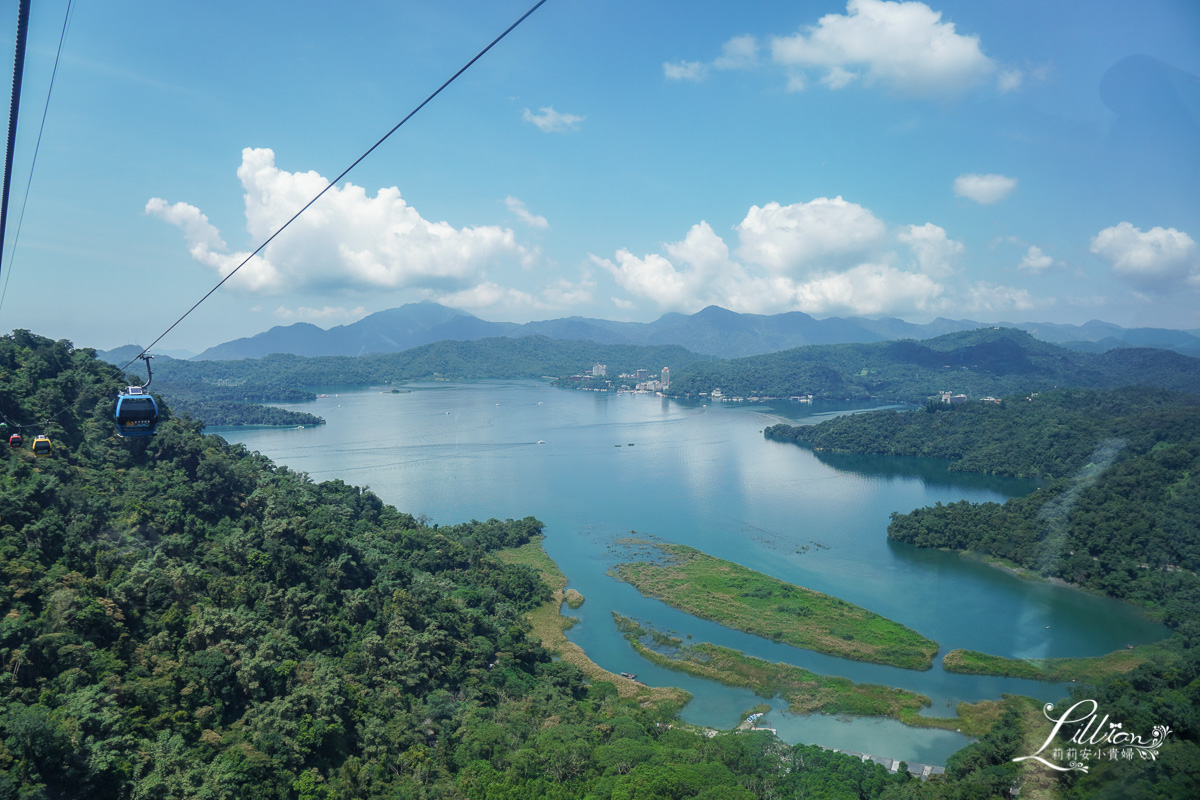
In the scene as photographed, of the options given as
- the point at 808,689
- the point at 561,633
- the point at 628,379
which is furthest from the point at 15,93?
the point at 628,379

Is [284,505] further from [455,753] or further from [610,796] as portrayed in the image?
[610,796]

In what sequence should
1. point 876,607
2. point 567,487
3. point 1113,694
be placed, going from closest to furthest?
point 1113,694
point 876,607
point 567,487

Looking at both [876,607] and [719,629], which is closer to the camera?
[719,629]

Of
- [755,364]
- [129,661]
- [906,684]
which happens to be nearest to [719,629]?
[906,684]

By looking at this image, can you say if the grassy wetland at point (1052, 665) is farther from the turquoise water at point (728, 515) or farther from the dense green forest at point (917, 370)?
the dense green forest at point (917, 370)

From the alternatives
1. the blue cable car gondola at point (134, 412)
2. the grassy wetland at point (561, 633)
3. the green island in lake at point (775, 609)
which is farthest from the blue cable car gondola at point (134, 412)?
the green island in lake at point (775, 609)

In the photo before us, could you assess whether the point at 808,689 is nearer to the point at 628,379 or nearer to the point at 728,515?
the point at 728,515

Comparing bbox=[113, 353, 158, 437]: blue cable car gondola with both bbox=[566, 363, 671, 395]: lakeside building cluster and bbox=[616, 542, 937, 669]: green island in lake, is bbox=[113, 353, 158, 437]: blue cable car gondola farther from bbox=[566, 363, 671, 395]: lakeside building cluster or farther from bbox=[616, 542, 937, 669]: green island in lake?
bbox=[566, 363, 671, 395]: lakeside building cluster

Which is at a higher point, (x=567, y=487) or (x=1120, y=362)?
(x=1120, y=362)
